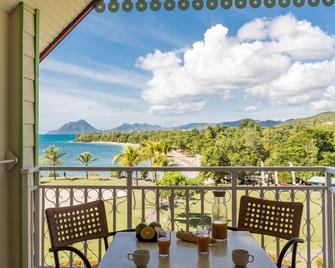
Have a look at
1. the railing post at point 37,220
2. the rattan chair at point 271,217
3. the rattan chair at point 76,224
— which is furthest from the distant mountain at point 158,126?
the rattan chair at point 76,224

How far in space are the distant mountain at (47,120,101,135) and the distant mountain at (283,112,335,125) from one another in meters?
15.3

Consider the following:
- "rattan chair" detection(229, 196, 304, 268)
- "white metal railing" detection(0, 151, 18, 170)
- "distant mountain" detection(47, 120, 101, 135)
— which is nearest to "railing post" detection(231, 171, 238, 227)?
"rattan chair" detection(229, 196, 304, 268)

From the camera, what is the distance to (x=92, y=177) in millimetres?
26781

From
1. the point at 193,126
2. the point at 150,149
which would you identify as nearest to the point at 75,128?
the point at 193,126

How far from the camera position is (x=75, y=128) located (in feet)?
102

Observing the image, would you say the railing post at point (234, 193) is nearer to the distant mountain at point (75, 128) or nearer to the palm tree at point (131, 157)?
the palm tree at point (131, 157)

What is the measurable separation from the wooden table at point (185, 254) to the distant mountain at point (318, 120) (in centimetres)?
2050

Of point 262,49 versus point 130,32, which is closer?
point 262,49

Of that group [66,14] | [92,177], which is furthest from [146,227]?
[92,177]

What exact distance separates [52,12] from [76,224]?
7.14ft

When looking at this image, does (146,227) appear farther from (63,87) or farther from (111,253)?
(63,87)

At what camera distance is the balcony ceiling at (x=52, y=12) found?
3.42 m

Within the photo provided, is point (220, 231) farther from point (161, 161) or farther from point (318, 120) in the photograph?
point (318, 120)

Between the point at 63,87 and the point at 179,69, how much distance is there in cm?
1015
